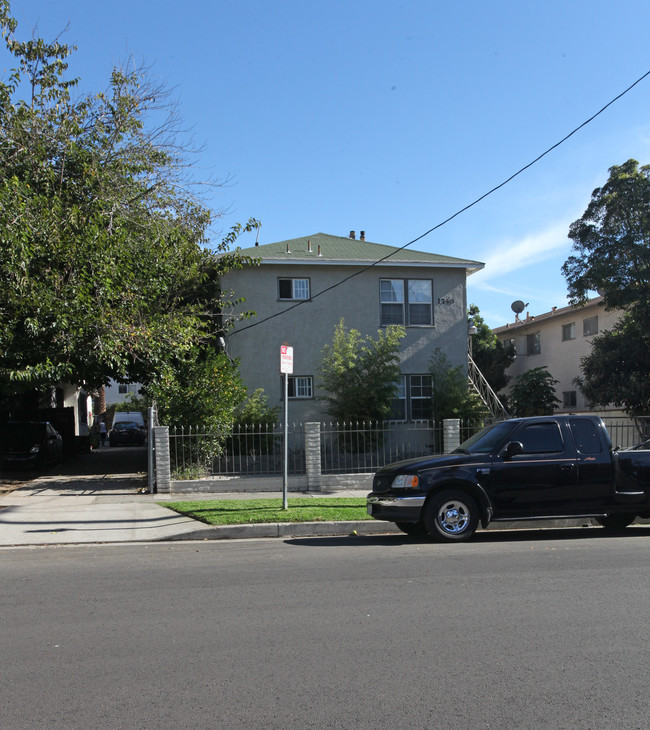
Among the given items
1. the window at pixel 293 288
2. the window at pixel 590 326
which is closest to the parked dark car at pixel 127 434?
the window at pixel 293 288

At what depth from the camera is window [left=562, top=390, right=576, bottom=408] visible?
30969 mm

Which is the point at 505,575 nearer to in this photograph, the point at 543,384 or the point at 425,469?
the point at 425,469

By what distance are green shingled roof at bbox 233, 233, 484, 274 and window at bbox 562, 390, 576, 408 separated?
10.6 metres

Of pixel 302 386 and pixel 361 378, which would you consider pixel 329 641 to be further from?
pixel 302 386

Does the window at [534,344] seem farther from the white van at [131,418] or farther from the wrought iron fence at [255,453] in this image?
the white van at [131,418]

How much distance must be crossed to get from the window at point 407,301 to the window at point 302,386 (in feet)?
10.1

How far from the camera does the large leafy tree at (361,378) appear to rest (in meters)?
20.0

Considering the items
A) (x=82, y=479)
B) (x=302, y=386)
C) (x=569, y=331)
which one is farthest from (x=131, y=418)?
(x=569, y=331)

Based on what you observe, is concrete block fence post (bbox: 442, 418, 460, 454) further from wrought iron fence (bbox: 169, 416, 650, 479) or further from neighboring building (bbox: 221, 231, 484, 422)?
neighboring building (bbox: 221, 231, 484, 422)

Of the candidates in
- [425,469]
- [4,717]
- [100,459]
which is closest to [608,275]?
[425,469]

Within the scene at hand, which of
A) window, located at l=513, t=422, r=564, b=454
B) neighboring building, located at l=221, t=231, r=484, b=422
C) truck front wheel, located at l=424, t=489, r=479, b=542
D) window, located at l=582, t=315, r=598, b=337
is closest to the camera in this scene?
truck front wheel, located at l=424, t=489, r=479, b=542

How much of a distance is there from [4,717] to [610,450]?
849cm

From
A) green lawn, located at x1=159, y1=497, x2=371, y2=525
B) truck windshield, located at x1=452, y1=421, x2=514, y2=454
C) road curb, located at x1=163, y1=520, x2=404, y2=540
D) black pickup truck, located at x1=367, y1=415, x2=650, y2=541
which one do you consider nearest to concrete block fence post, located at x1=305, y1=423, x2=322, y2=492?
green lawn, located at x1=159, y1=497, x2=371, y2=525

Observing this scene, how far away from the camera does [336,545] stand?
32.0 feet
